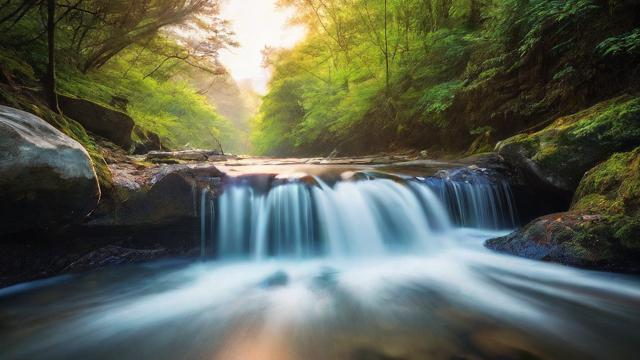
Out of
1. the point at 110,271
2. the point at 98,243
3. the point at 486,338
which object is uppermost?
the point at 98,243

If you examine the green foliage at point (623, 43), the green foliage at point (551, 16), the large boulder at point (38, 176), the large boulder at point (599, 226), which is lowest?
the large boulder at point (599, 226)

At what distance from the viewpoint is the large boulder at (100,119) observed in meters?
6.50

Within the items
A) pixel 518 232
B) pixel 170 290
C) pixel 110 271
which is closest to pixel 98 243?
pixel 110 271

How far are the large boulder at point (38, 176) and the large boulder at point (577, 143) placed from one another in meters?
5.95

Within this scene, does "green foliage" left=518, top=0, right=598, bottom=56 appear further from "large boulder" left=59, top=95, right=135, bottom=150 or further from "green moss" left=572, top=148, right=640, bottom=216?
"large boulder" left=59, top=95, right=135, bottom=150

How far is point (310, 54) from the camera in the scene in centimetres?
1652

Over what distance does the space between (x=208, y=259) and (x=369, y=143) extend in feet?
29.5

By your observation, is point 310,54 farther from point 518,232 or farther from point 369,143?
point 518,232

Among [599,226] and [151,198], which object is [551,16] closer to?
[599,226]

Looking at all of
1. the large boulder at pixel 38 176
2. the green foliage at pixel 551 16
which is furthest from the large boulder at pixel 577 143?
the large boulder at pixel 38 176

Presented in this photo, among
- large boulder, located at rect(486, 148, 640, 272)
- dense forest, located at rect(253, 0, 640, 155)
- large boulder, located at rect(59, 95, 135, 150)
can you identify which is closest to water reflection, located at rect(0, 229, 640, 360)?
large boulder, located at rect(486, 148, 640, 272)

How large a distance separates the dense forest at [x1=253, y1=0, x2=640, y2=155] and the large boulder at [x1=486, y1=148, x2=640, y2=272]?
73.8 inches

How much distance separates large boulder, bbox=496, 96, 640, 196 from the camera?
13.0ft

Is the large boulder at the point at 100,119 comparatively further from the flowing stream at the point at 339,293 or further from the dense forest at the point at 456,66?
the dense forest at the point at 456,66
